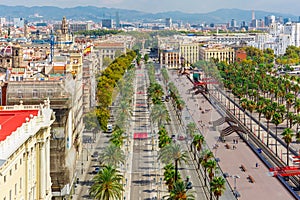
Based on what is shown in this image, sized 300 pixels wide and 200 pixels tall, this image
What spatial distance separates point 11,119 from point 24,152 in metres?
2.54

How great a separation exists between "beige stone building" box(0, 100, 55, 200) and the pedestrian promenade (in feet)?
54.5

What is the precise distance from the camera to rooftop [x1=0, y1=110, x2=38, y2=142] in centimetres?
2092

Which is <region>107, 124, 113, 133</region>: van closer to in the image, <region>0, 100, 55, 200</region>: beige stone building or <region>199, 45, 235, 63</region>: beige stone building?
<region>0, 100, 55, 200</region>: beige stone building

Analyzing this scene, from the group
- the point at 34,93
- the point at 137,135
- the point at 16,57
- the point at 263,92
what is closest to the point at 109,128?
the point at 137,135

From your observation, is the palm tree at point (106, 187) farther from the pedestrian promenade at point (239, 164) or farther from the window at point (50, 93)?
the pedestrian promenade at point (239, 164)

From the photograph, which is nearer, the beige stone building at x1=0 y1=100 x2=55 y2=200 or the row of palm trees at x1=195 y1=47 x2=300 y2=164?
the beige stone building at x1=0 y1=100 x2=55 y2=200

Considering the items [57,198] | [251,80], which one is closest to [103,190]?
[57,198]

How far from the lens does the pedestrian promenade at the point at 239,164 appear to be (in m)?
37.2

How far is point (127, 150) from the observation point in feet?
159

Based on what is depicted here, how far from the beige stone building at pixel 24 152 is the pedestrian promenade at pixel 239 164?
54.5 feet

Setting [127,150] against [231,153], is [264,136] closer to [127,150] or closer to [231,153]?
[231,153]

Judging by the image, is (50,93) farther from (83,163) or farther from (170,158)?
(83,163)

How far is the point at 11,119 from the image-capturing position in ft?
76.8

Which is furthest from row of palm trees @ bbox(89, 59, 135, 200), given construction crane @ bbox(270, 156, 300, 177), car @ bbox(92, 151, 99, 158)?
construction crane @ bbox(270, 156, 300, 177)
